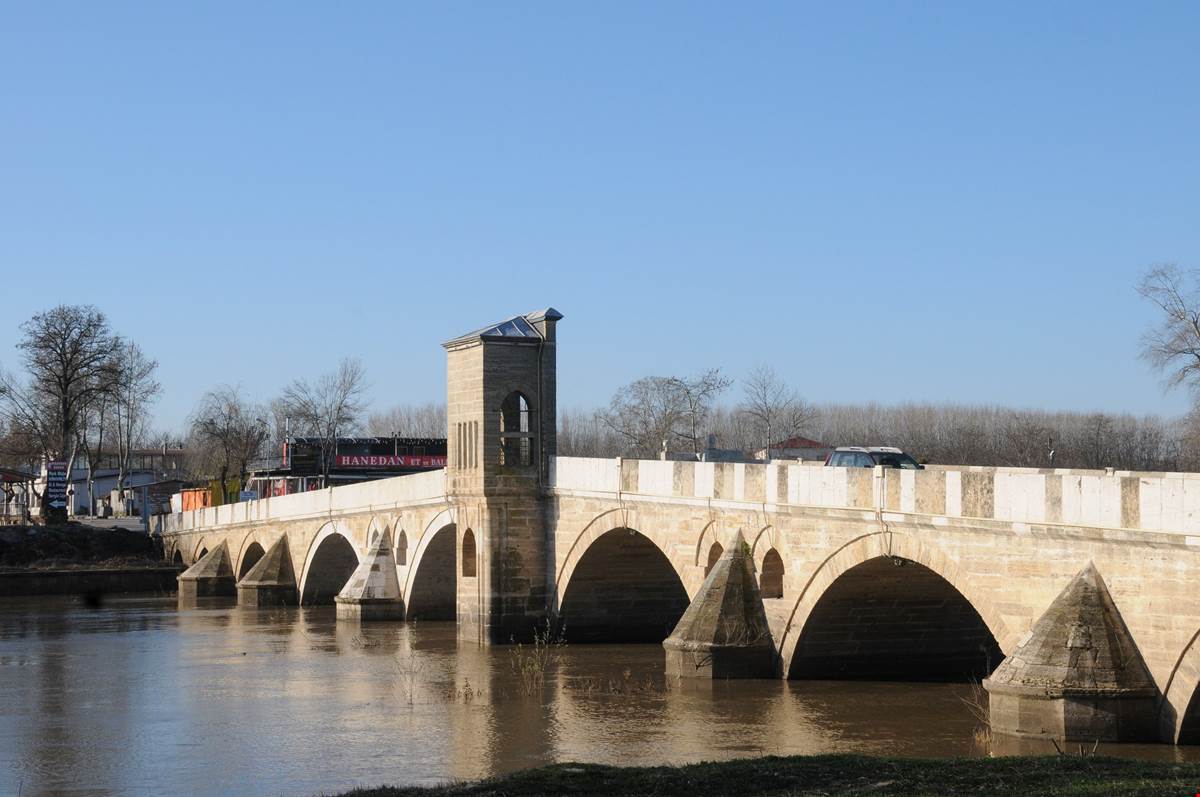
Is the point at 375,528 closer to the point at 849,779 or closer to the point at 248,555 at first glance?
the point at 248,555

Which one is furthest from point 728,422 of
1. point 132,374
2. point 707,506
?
point 707,506

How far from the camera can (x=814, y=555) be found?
20.0 metres

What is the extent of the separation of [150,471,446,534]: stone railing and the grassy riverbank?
19.4 m

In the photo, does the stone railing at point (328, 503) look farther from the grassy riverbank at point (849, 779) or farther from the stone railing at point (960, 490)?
the grassy riverbank at point (849, 779)

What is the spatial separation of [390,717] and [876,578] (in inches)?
262

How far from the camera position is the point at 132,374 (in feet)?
229

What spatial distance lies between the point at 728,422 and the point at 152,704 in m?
76.3

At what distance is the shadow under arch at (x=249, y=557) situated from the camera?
46.0 meters

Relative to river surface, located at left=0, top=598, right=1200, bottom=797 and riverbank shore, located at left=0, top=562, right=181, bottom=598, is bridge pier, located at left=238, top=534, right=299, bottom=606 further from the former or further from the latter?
river surface, located at left=0, top=598, right=1200, bottom=797

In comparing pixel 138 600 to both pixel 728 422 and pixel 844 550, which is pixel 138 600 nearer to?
pixel 844 550

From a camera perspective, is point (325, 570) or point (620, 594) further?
point (325, 570)

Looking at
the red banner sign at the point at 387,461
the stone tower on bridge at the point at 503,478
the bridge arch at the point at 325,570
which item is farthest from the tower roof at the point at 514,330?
the red banner sign at the point at 387,461

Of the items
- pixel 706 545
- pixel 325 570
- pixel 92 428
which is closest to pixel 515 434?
pixel 706 545

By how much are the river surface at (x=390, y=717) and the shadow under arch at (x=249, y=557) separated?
16.1m
